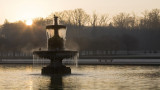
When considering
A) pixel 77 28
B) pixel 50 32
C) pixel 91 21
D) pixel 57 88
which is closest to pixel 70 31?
pixel 77 28

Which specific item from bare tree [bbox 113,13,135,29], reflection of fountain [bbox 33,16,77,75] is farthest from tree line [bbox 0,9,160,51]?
reflection of fountain [bbox 33,16,77,75]

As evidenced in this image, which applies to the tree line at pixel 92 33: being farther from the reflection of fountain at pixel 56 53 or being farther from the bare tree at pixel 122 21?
the reflection of fountain at pixel 56 53

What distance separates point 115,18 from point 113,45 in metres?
35.3

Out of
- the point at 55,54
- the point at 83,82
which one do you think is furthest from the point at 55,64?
the point at 83,82

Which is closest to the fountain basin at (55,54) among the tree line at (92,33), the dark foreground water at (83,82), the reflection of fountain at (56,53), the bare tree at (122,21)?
the reflection of fountain at (56,53)

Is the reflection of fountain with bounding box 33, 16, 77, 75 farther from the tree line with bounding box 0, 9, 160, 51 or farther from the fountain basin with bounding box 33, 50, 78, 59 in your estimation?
the tree line with bounding box 0, 9, 160, 51

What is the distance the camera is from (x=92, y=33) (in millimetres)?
101125

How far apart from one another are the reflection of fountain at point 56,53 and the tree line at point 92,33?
142ft

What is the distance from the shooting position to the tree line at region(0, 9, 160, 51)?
76.8m

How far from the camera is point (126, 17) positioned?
376ft

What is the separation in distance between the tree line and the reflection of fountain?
43.3 metres

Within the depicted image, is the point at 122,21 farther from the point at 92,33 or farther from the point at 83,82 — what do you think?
the point at 83,82

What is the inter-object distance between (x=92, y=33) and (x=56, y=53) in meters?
72.7

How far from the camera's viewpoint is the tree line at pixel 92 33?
76.8 metres
